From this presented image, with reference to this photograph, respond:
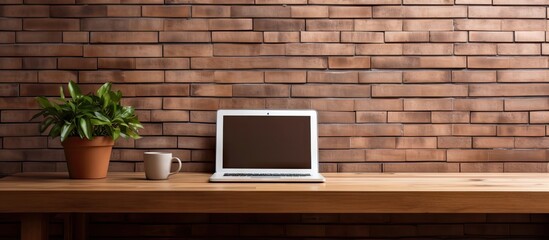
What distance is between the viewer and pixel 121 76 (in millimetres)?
2248

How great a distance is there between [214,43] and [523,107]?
1.47 metres

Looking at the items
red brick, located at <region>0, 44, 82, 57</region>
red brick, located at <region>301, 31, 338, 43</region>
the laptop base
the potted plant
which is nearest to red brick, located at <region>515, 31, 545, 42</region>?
red brick, located at <region>301, 31, 338, 43</region>

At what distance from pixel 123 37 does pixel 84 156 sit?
0.62 m

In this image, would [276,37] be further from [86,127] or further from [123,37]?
[86,127]

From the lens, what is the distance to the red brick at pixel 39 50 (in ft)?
7.35

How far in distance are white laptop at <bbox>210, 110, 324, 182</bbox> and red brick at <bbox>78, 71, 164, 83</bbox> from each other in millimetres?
364

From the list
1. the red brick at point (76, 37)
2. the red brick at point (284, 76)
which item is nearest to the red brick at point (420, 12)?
the red brick at point (284, 76)

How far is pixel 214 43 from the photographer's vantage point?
88.8 inches

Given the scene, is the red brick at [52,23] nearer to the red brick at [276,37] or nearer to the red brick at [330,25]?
the red brick at [276,37]

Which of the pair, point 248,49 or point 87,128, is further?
point 248,49

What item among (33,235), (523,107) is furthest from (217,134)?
(523,107)

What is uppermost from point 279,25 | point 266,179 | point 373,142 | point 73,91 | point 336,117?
point 279,25

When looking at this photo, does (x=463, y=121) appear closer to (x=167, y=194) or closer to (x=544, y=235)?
(x=544, y=235)

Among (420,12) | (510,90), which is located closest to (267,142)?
(420,12)
